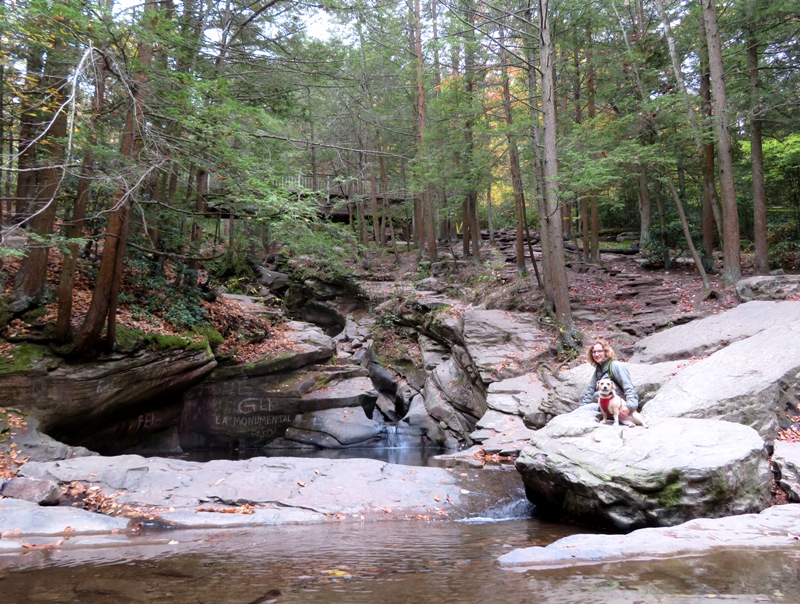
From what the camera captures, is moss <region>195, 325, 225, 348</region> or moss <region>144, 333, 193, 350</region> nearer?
moss <region>144, 333, 193, 350</region>

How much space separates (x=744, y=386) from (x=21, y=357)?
12153mm

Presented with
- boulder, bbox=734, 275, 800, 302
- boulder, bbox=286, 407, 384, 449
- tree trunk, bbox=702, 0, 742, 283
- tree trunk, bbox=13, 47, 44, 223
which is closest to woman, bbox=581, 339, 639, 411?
boulder, bbox=734, 275, 800, 302

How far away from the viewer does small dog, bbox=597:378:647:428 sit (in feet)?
20.2

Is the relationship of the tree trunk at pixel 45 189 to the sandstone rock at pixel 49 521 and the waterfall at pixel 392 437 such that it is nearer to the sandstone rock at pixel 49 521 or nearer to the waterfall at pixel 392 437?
the sandstone rock at pixel 49 521

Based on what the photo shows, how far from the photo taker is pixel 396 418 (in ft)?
52.5

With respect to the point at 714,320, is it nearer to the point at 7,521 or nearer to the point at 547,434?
the point at 547,434

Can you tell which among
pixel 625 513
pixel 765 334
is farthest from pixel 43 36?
pixel 765 334

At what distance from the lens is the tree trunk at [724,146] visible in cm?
1316

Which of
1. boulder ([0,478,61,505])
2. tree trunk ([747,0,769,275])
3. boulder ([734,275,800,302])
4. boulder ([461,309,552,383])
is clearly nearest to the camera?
boulder ([0,478,61,505])

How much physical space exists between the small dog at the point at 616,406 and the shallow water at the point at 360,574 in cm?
179

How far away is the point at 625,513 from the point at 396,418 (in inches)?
444

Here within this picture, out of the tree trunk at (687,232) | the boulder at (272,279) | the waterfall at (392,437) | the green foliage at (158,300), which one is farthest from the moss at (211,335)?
the tree trunk at (687,232)

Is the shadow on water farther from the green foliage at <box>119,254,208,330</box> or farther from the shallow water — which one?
the green foliage at <box>119,254,208,330</box>

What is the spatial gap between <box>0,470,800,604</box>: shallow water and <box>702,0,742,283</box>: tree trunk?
11.8 meters
